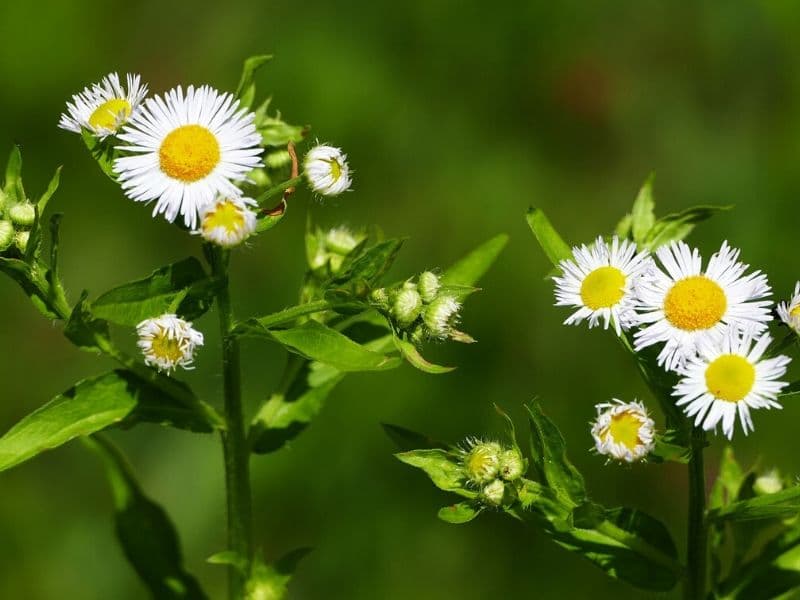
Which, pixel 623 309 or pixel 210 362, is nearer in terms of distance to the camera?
pixel 623 309

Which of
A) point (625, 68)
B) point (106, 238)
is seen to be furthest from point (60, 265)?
point (625, 68)

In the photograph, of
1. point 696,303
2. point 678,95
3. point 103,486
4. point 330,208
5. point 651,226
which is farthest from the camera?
point 678,95

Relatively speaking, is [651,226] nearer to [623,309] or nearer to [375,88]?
[623,309]

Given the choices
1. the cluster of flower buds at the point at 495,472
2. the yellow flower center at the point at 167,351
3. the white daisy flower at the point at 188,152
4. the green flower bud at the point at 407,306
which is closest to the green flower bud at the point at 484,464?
the cluster of flower buds at the point at 495,472

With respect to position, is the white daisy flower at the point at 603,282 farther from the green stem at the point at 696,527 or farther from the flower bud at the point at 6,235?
the flower bud at the point at 6,235

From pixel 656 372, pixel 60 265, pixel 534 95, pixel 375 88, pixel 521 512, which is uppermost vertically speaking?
pixel 534 95

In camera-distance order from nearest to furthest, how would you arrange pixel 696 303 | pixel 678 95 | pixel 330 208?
pixel 696 303 < pixel 330 208 < pixel 678 95
